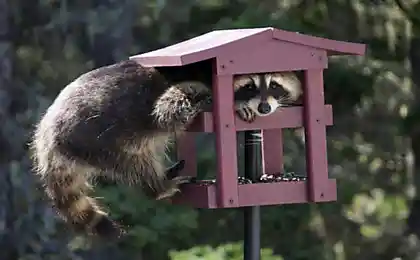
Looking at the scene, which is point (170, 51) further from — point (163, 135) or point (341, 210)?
point (341, 210)

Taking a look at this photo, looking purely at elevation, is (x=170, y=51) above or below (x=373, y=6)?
below

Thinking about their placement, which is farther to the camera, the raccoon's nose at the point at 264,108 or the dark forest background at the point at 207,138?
the dark forest background at the point at 207,138

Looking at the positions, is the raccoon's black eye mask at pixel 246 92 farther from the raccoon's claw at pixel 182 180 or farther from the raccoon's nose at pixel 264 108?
the raccoon's claw at pixel 182 180

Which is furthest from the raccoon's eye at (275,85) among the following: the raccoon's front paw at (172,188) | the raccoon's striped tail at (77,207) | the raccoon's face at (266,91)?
the raccoon's striped tail at (77,207)

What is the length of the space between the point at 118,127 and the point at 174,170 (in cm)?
30

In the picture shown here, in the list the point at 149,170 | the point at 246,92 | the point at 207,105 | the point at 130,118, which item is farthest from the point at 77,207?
the point at 246,92

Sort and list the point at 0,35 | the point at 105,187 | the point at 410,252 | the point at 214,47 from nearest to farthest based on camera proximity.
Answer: the point at 214,47 < the point at 105,187 < the point at 0,35 < the point at 410,252

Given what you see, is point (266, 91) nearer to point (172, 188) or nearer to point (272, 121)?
point (272, 121)

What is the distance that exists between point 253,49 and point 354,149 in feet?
11.2

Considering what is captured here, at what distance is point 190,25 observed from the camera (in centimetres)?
589

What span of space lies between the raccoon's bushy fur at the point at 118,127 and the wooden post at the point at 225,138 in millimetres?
99

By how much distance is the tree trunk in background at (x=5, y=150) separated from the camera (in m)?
5.43

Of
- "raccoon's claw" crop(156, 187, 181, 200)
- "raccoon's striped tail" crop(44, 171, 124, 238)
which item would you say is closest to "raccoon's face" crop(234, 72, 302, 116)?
"raccoon's claw" crop(156, 187, 181, 200)

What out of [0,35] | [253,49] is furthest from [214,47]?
[0,35]
